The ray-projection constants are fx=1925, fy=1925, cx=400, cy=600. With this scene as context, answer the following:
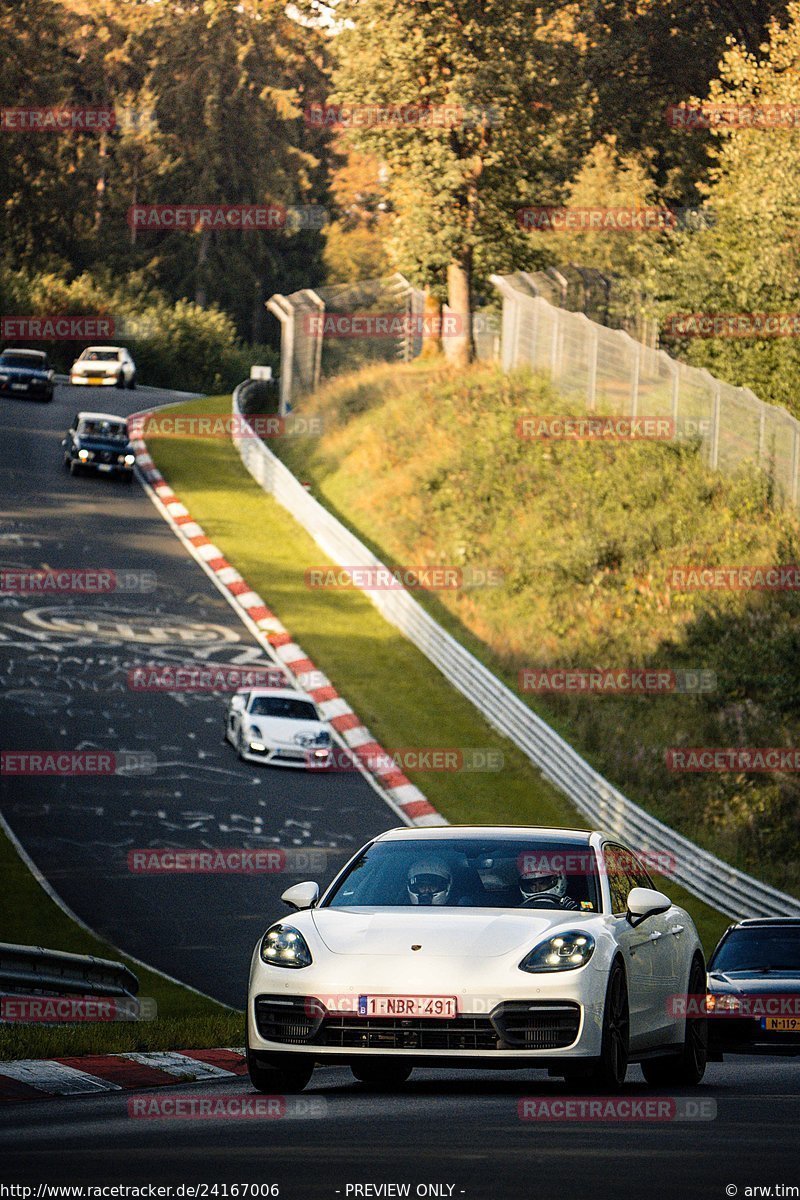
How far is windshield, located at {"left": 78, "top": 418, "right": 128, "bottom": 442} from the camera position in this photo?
46000 millimetres

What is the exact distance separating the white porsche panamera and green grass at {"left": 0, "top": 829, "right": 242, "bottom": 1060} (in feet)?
7.00

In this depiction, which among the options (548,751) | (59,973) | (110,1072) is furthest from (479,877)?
(548,751)

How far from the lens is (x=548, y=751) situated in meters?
28.5

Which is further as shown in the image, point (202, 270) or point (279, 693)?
point (202, 270)

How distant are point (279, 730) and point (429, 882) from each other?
1792 centimetres

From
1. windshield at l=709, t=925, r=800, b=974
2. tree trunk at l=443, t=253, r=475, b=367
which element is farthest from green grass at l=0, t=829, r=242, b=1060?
tree trunk at l=443, t=253, r=475, b=367

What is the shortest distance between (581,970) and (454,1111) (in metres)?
0.97

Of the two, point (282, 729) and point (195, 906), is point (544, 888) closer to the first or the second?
point (195, 906)

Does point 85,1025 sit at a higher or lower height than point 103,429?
lower

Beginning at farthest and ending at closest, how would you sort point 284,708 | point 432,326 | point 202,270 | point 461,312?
point 202,270, point 432,326, point 461,312, point 284,708

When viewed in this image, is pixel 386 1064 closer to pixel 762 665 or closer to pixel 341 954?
pixel 341 954

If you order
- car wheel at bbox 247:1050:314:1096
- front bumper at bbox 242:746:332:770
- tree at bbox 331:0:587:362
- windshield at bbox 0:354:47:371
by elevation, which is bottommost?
front bumper at bbox 242:746:332:770
